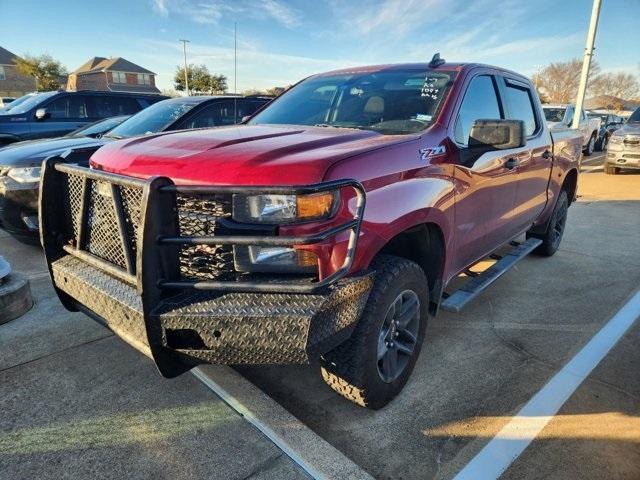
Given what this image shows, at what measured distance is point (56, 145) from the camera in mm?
5113

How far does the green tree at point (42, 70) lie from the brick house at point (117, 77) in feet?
23.2

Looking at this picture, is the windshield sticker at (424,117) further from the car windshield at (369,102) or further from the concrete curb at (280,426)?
the concrete curb at (280,426)

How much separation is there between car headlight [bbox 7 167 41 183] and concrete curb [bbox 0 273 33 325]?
124 cm

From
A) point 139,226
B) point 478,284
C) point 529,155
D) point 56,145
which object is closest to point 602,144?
point 529,155

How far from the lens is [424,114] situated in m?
2.98

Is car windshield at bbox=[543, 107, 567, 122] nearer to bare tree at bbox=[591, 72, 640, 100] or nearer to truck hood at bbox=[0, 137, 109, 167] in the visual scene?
truck hood at bbox=[0, 137, 109, 167]

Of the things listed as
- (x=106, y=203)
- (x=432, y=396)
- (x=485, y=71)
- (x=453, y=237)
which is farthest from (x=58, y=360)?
(x=485, y=71)

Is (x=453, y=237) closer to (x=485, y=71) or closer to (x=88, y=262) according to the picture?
(x=485, y=71)

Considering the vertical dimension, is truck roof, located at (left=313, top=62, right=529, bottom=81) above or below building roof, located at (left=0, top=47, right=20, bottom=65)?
below

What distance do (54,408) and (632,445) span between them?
10.0 ft

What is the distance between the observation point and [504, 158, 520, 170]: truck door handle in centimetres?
351

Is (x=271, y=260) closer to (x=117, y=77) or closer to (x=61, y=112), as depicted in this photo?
(x=61, y=112)

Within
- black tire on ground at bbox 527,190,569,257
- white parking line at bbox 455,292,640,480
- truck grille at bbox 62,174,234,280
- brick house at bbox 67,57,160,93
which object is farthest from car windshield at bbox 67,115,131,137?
brick house at bbox 67,57,160,93

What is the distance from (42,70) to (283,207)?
67779 millimetres
